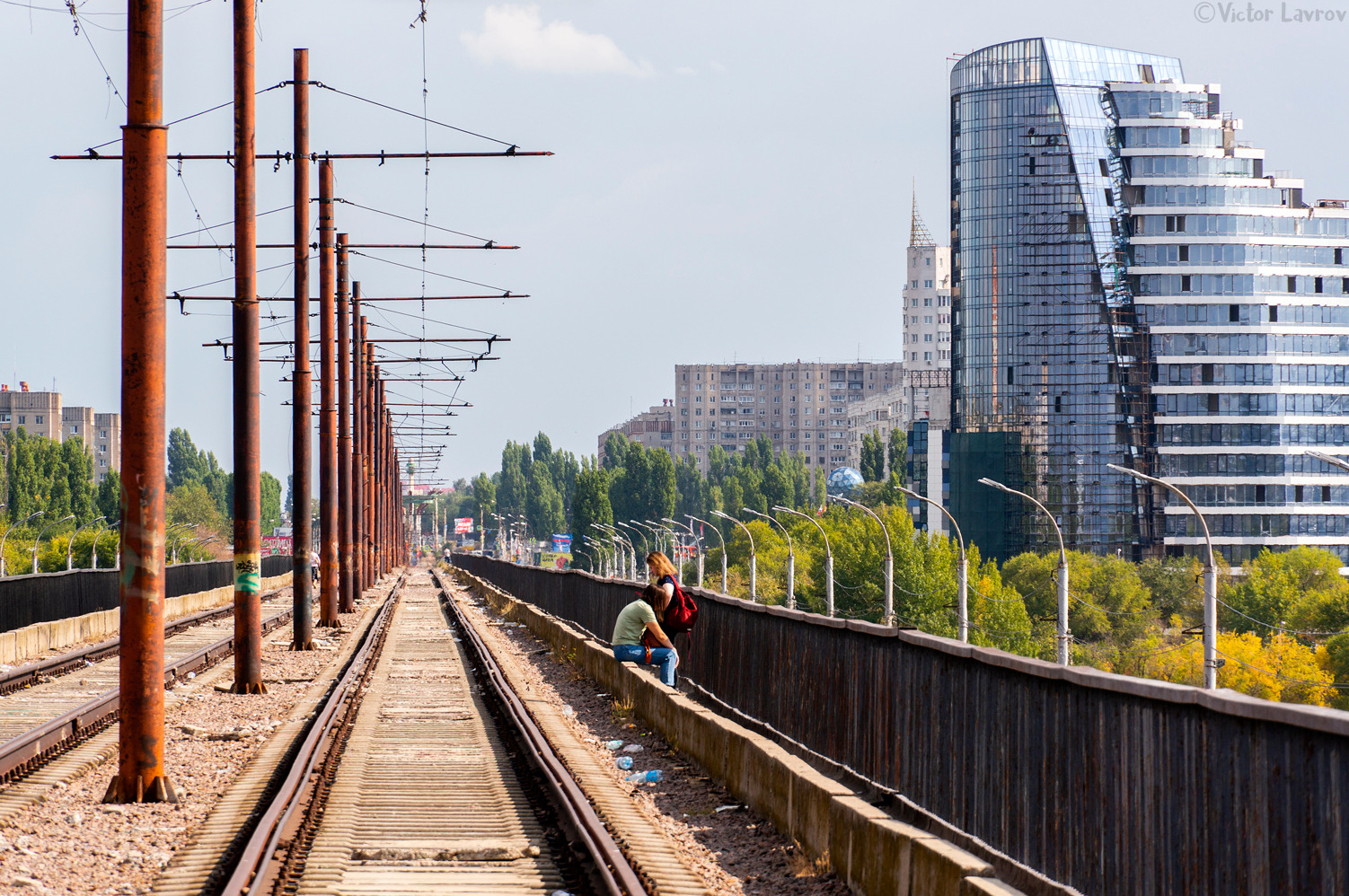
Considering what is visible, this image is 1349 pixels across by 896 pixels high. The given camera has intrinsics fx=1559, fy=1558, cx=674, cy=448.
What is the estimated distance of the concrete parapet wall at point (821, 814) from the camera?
24.7 feet

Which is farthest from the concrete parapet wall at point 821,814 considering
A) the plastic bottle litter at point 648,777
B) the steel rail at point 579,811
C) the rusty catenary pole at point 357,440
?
the rusty catenary pole at point 357,440

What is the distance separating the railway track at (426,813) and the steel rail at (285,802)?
0.06 feet

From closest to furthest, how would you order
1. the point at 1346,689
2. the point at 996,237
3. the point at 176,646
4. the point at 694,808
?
the point at 694,808 → the point at 176,646 → the point at 1346,689 → the point at 996,237

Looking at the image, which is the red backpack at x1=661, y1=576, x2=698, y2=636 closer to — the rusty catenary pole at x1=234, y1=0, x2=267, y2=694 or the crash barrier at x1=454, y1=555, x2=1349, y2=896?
the crash barrier at x1=454, y1=555, x2=1349, y2=896

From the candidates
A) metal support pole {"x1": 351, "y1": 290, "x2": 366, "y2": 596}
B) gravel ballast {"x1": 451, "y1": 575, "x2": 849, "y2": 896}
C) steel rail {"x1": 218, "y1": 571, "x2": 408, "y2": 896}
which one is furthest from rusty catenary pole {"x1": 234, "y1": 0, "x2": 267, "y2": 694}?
metal support pole {"x1": 351, "y1": 290, "x2": 366, "y2": 596}

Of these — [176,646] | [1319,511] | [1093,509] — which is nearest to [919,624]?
[1093,509]

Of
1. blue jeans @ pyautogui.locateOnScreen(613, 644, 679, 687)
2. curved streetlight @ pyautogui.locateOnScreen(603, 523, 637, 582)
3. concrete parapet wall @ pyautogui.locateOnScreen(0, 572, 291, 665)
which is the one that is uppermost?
blue jeans @ pyautogui.locateOnScreen(613, 644, 679, 687)

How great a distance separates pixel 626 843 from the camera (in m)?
10.4

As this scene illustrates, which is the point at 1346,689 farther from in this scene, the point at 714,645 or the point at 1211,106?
the point at 714,645

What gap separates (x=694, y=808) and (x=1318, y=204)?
482 ft

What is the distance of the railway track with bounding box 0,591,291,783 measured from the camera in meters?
14.4

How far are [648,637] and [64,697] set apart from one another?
833 cm

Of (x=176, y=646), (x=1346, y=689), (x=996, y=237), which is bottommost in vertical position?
(x=1346, y=689)

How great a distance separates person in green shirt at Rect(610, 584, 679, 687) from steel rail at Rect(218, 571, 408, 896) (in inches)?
138
